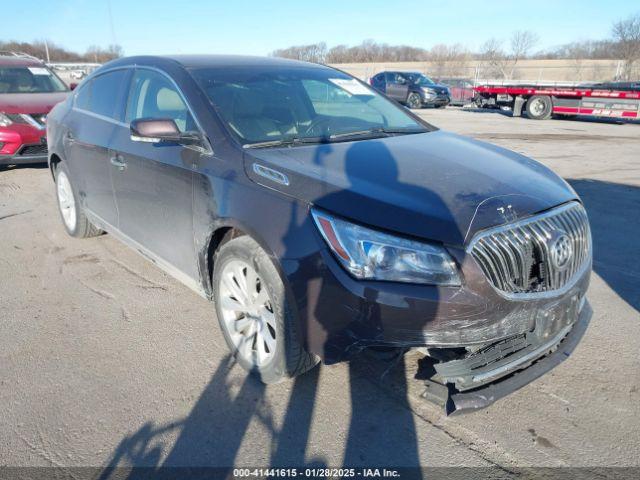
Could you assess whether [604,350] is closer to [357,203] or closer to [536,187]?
[536,187]

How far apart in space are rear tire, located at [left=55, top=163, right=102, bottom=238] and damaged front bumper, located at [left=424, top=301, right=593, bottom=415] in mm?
3909

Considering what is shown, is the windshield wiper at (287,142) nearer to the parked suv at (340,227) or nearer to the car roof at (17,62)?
the parked suv at (340,227)

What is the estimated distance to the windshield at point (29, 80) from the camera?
9.27 meters

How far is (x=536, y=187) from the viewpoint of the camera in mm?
2664

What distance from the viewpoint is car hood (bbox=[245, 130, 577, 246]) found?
2.25 m

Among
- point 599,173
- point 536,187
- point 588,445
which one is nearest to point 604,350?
point 588,445

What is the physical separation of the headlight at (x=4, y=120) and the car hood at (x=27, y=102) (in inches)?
3.6

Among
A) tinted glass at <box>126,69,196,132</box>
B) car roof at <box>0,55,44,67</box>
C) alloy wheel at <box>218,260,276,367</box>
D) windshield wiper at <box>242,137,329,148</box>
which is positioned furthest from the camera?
car roof at <box>0,55,44,67</box>

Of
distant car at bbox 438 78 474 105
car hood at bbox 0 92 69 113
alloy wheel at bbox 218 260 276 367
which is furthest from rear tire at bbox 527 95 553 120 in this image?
alloy wheel at bbox 218 260 276 367

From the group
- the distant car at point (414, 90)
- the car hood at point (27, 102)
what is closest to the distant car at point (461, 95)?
the distant car at point (414, 90)

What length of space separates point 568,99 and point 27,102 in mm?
17910

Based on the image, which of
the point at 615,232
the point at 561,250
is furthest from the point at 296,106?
the point at 615,232

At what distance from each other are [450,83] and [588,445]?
31.9 meters

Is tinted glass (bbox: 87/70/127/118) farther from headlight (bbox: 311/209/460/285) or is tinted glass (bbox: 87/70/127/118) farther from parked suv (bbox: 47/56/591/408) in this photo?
headlight (bbox: 311/209/460/285)
